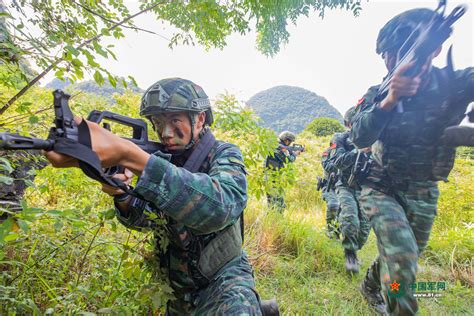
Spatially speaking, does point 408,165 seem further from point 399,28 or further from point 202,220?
point 202,220

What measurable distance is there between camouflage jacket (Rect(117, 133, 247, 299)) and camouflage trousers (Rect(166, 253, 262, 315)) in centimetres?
7

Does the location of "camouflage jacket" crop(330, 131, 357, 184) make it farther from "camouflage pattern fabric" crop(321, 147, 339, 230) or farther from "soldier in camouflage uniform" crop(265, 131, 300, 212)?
"soldier in camouflage uniform" crop(265, 131, 300, 212)

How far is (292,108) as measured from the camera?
832 inches

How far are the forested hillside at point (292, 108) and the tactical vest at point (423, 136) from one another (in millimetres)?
14522

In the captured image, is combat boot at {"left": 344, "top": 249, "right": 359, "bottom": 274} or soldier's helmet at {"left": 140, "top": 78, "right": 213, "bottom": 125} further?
combat boot at {"left": 344, "top": 249, "right": 359, "bottom": 274}

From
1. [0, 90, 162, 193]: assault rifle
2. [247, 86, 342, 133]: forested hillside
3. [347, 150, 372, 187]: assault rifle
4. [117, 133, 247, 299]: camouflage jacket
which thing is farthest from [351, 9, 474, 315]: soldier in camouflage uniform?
[247, 86, 342, 133]: forested hillside

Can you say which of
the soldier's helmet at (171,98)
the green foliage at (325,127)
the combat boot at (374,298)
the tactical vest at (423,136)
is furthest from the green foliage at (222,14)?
the green foliage at (325,127)

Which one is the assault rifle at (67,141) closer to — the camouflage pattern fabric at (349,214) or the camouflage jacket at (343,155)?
the camouflage pattern fabric at (349,214)

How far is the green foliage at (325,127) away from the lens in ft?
43.2

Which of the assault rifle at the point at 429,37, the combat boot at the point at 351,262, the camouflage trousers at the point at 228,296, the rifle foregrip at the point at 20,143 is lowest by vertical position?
the combat boot at the point at 351,262

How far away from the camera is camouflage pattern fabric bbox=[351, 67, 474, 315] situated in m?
2.02

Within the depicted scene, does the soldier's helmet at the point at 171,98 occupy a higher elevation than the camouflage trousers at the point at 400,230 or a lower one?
higher

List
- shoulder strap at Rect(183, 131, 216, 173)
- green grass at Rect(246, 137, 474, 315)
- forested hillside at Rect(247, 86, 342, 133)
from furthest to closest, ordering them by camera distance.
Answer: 1. forested hillside at Rect(247, 86, 342, 133)
2. green grass at Rect(246, 137, 474, 315)
3. shoulder strap at Rect(183, 131, 216, 173)

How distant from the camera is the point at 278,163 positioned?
6.55 m
